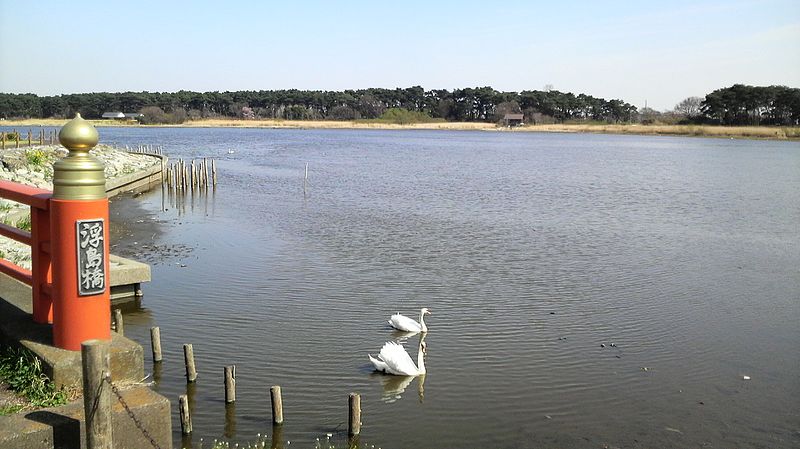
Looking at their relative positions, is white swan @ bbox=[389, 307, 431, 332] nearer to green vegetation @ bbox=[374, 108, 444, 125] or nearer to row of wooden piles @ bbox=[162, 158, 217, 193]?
row of wooden piles @ bbox=[162, 158, 217, 193]

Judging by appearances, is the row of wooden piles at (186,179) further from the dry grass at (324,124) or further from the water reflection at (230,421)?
the dry grass at (324,124)

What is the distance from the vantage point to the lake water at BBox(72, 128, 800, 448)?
970cm

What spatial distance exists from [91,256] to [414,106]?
156489 mm

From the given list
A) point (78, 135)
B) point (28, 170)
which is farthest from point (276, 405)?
point (28, 170)

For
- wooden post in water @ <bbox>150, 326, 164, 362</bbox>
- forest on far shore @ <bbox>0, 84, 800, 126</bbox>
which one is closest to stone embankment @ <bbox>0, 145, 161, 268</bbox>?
wooden post in water @ <bbox>150, 326, 164, 362</bbox>

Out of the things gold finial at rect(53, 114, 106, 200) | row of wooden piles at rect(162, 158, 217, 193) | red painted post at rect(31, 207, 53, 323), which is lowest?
row of wooden piles at rect(162, 158, 217, 193)

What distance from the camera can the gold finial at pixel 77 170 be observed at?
5.25 meters

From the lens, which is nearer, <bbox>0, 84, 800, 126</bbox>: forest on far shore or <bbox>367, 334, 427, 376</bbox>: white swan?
<bbox>367, 334, 427, 376</bbox>: white swan

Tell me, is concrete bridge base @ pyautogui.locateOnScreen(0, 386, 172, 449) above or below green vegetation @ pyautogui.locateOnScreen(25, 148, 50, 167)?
below

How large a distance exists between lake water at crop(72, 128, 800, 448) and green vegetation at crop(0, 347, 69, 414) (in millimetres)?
3256

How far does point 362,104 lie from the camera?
15725cm

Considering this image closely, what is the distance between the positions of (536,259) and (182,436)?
1244 cm

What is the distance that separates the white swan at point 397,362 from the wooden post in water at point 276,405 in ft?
7.08

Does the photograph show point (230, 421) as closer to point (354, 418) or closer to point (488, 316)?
point (354, 418)
